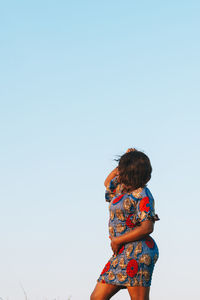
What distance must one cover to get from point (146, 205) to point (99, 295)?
1.02 metres

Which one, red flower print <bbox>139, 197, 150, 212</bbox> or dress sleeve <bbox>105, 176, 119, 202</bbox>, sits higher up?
dress sleeve <bbox>105, 176, 119, 202</bbox>

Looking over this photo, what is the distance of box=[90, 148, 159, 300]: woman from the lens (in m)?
5.03

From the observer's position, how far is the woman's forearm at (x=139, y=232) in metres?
5.00

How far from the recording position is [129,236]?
504 cm

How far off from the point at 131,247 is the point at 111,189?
29.4 inches

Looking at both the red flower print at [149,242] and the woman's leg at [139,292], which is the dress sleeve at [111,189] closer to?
the red flower print at [149,242]

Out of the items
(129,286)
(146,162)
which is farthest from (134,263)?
(146,162)

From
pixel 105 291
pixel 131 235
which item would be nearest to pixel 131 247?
pixel 131 235

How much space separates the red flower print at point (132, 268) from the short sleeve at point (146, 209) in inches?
15.7

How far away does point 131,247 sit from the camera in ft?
16.7

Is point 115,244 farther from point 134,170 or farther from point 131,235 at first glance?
point 134,170

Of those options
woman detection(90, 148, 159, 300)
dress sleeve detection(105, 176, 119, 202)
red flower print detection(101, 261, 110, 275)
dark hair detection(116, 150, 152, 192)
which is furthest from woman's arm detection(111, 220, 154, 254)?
dress sleeve detection(105, 176, 119, 202)

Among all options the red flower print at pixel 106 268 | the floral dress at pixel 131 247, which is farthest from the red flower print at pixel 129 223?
the red flower print at pixel 106 268

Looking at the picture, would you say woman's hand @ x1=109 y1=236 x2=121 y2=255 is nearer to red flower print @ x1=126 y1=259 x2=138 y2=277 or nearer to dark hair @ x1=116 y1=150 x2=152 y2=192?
red flower print @ x1=126 y1=259 x2=138 y2=277
